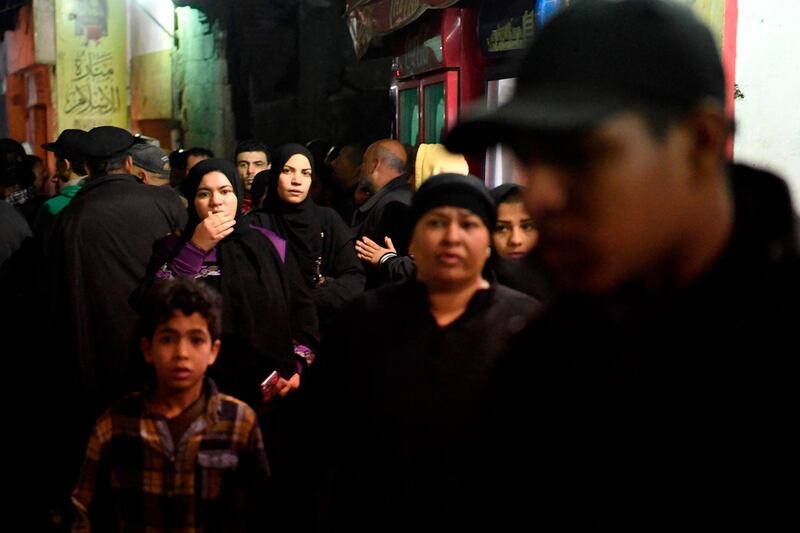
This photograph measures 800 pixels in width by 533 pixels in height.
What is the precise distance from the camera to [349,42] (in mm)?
12992

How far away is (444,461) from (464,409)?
145mm

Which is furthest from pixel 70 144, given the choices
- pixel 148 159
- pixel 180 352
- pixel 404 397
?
pixel 404 397

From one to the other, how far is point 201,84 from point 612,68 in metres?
15.8

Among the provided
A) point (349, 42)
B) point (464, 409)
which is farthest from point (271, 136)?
point (464, 409)

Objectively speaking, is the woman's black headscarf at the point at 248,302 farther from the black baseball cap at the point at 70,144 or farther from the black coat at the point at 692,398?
the black coat at the point at 692,398

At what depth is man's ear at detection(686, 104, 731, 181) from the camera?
103cm

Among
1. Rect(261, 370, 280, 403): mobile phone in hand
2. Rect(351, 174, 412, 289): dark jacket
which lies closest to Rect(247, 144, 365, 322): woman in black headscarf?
Rect(351, 174, 412, 289): dark jacket

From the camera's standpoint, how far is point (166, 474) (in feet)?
12.1

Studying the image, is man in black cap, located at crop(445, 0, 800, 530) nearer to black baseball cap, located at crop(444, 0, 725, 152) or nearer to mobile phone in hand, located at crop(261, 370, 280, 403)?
black baseball cap, located at crop(444, 0, 725, 152)

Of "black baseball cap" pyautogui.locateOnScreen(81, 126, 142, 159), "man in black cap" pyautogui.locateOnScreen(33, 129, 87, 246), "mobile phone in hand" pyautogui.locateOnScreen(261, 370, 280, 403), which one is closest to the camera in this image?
"mobile phone in hand" pyautogui.locateOnScreen(261, 370, 280, 403)

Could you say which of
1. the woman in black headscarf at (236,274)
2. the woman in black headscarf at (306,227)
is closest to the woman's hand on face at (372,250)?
the woman in black headscarf at (306,227)

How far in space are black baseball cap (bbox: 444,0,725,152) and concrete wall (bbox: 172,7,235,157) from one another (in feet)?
47.4

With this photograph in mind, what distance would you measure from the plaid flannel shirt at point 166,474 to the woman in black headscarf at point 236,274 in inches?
43.7

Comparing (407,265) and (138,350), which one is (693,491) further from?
(407,265)
